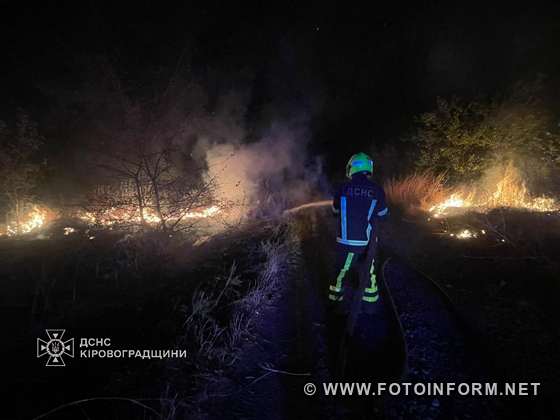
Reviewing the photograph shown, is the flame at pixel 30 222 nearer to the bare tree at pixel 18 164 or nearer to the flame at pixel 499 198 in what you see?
the bare tree at pixel 18 164

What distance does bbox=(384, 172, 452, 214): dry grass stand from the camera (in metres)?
11.0

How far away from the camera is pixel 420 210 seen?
34.0 ft

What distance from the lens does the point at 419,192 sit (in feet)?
37.9

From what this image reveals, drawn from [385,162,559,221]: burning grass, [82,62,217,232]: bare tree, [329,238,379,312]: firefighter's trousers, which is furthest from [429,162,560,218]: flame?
[82,62,217,232]: bare tree

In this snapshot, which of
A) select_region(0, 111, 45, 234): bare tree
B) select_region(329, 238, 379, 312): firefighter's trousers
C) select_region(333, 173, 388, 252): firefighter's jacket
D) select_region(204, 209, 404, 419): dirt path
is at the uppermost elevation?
select_region(0, 111, 45, 234): bare tree

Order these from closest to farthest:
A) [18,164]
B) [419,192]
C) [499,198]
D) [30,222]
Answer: [499,198] → [419,192] → [18,164] → [30,222]

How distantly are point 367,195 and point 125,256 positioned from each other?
25.1 feet

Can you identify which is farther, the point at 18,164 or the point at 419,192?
the point at 18,164

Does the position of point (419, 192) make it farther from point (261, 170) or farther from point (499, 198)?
point (261, 170)

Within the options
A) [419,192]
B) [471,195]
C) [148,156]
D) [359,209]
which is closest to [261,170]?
[148,156]

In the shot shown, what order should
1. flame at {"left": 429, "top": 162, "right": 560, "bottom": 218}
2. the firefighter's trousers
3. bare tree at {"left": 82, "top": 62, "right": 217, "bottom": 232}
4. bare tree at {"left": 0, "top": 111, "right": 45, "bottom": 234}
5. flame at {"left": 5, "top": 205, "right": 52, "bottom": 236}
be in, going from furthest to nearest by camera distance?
flame at {"left": 5, "top": 205, "right": 52, "bottom": 236} < bare tree at {"left": 0, "top": 111, "right": 45, "bottom": 234} < flame at {"left": 429, "top": 162, "right": 560, "bottom": 218} < bare tree at {"left": 82, "top": 62, "right": 217, "bottom": 232} < the firefighter's trousers

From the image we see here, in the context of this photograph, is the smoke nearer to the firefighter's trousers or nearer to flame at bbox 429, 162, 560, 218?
the firefighter's trousers

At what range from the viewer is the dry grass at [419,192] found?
11.0m

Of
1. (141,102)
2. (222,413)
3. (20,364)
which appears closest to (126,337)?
→ (20,364)
